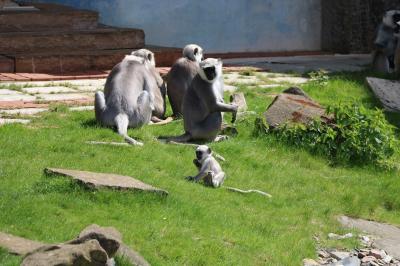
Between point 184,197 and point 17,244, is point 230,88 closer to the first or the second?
point 184,197

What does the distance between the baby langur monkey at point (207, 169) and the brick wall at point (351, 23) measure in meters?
10.2

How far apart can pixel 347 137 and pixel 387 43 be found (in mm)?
6019

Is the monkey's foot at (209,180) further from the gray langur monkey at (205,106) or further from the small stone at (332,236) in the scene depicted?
the gray langur monkey at (205,106)

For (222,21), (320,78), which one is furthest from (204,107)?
(222,21)

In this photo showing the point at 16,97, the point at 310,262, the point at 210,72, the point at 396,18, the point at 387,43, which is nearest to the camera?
the point at 310,262

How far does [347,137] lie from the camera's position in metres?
9.60

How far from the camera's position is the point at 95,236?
534 centimetres

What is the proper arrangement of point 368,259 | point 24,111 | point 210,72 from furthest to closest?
point 24,111, point 210,72, point 368,259

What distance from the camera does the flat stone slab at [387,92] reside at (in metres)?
12.0

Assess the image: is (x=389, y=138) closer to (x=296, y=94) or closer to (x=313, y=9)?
(x=296, y=94)

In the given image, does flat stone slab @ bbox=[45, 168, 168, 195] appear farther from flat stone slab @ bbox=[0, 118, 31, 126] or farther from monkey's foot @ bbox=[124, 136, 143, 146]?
flat stone slab @ bbox=[0, 118, 31, 126]

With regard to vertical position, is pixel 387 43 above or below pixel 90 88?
below

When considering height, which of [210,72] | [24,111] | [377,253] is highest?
[210,72]

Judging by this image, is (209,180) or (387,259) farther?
(209,180)
